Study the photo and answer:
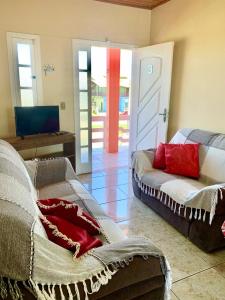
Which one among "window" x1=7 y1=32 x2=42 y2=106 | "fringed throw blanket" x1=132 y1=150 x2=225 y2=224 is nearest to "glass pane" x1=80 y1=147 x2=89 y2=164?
"window" x1=7 y1=32 x2=42 y2=106

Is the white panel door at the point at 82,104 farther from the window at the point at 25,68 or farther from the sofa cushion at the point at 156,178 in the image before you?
the sofa cushion at the point at 156,178

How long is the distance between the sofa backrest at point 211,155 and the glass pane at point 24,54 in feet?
7.85

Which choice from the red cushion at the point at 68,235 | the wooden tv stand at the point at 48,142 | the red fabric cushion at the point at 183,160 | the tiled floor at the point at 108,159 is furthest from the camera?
the tiled floor at the point at 108,159

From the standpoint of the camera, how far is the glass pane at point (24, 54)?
3.13 meters

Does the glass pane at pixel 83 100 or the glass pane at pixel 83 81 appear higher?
the glass pane at pixel 83 81

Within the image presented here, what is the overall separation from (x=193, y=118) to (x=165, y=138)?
519 millimetres

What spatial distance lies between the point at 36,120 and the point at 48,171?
1156mm

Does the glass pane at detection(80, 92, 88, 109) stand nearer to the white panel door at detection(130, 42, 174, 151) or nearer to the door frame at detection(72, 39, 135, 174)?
the door frame at detection(72, 39, 135, 174)

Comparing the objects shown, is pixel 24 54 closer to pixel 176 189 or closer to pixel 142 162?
pixel 142 162

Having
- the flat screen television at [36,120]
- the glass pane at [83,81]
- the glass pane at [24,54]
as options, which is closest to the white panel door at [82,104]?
the glass pane at [83,81]

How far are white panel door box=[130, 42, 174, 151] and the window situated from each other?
62.8 inches

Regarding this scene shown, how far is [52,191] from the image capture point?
210cm

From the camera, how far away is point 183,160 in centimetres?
263

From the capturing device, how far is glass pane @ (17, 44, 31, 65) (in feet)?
10.3
